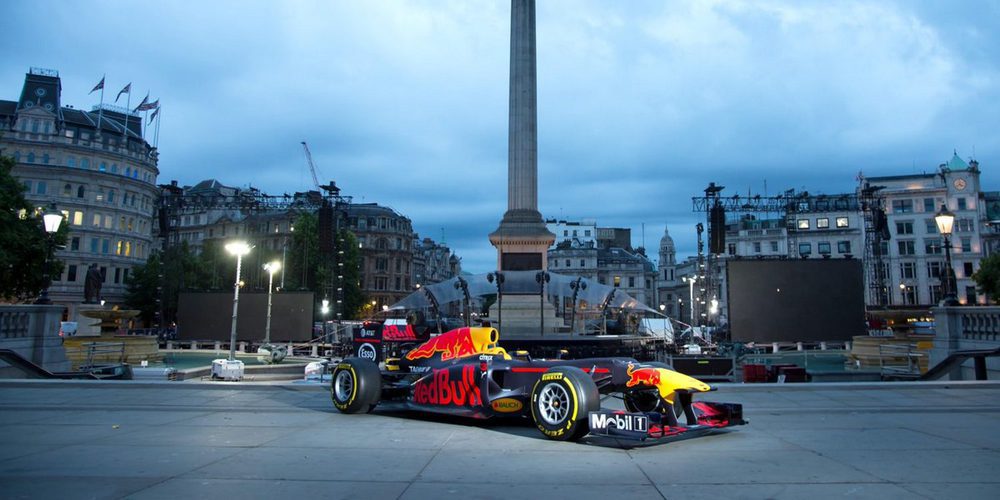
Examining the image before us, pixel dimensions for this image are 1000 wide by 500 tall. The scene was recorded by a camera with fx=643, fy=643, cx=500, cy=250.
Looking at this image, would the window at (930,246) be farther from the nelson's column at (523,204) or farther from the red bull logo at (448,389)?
the red bull logo at (448,389)

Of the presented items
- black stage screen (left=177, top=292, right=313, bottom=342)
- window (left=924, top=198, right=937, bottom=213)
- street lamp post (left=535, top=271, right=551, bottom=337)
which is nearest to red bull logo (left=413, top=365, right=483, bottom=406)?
street lamp post (left=535, top=271, right=551, bottom=337)

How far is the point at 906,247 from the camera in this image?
278 ft

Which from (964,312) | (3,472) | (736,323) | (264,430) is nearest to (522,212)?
(736,323)

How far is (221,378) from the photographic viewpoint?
2125cm

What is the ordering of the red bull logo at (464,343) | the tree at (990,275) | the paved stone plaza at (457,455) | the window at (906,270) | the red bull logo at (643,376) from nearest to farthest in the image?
the paved stone plaza at (457,455) → the red bull logo at (643,376) → the red bull logo at (464,343) → the tree at (990,275) → the window at (906,270)

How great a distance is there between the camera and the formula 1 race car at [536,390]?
803 centimetres

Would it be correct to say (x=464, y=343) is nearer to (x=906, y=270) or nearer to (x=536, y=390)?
(x=536, y=390)

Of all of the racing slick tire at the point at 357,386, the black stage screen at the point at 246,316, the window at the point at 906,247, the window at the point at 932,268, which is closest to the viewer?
the racing slick tire at the point at 357,386

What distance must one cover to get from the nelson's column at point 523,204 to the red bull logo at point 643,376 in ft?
98.5

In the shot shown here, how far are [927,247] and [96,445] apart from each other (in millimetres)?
97136

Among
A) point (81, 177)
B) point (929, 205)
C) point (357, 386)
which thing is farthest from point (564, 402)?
point (929, 205)

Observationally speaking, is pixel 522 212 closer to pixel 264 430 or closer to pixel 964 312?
pixel 964 312

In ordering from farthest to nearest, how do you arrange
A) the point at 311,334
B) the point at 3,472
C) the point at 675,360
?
the point at 311,334 → the point at 675,360 → the point at 3,472

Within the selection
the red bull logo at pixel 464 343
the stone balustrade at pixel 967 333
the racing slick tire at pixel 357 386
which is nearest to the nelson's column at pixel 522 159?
the stone balustrade at pixel 967 333
